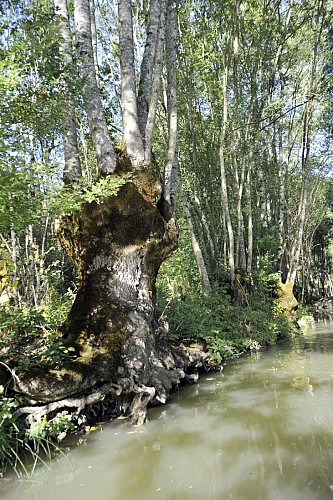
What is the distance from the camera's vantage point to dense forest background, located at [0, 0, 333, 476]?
4551mm

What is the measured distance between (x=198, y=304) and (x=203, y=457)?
6.46 meters

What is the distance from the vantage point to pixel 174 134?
293 inches

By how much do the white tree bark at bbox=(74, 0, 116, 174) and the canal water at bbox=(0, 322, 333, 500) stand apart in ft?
12.9

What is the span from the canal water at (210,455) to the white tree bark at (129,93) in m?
4.06

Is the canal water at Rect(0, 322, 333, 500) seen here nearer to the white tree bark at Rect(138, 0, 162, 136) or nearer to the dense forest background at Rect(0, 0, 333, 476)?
the dense forest background at Rect(0, 0, 333, 476)

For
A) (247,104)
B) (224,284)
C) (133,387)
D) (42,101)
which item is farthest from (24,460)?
Answer: (247,104)

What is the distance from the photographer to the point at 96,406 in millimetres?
4527

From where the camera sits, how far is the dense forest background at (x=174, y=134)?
4551 mm

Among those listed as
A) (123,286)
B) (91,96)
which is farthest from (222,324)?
(91,96)

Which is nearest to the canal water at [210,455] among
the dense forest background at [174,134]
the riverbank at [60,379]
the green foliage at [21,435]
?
the green foliage at [21,435]

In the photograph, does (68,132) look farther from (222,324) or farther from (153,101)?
(222,324)

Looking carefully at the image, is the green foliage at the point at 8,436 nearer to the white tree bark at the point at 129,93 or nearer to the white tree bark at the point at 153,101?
the white tree bark at the point at 129,93

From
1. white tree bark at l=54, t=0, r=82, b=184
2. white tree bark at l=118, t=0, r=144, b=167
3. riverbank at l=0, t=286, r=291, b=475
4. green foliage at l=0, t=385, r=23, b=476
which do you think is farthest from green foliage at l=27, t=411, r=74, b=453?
white tree bark at l=118, t=0, r=144, b=167

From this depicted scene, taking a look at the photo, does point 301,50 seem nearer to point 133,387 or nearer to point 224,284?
point 224,284
